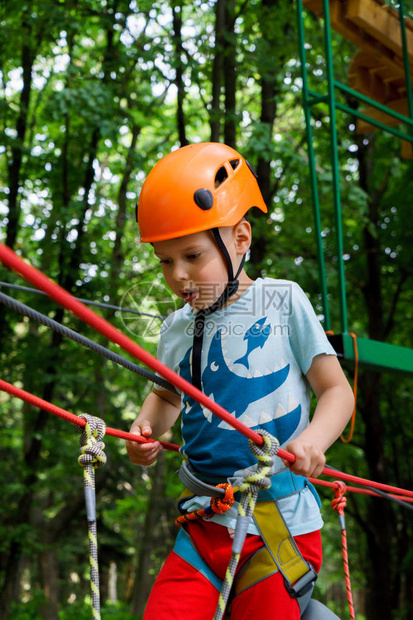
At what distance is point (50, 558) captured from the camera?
11422 millimetres

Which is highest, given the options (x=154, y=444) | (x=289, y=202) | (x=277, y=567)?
(x=289, y=202)

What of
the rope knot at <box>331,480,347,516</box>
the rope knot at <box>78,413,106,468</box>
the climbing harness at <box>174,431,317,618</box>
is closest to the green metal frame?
the rope knot at <box>331,480,347,516</box>

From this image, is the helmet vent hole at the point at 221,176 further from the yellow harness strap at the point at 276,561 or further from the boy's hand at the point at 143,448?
the yellow harness strap at the point at 276,561

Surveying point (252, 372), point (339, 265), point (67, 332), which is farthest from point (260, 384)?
point (339, 265)

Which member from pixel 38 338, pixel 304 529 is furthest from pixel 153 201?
pixel 38 338

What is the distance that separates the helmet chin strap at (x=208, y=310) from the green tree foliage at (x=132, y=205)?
2155mm

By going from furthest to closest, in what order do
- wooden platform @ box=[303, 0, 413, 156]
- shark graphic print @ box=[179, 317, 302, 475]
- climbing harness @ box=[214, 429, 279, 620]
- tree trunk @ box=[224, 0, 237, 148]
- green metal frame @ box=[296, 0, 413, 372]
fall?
tree trunk @ box=[224, 0, 237, 148] → wooden platform @ box=[303, 0, 413, 156] → green metal frame @ box=[296, 0, 413, 372] → shark graphic print @ box=[179, 317, 302, 475] → climbing harness @ box=[214, 429, 279, 620]

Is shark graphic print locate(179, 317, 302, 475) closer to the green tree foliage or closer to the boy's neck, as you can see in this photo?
the boy's neck

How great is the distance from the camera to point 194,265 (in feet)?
6.01

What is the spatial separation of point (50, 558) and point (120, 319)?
20.2ft

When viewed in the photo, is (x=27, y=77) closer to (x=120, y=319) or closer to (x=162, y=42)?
(x=162, y=42)

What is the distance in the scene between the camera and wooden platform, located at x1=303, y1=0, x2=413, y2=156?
4.14 m

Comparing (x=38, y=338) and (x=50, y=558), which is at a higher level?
(x=38, y=338)

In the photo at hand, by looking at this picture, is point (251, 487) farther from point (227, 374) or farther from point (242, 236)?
point (242, 236)
